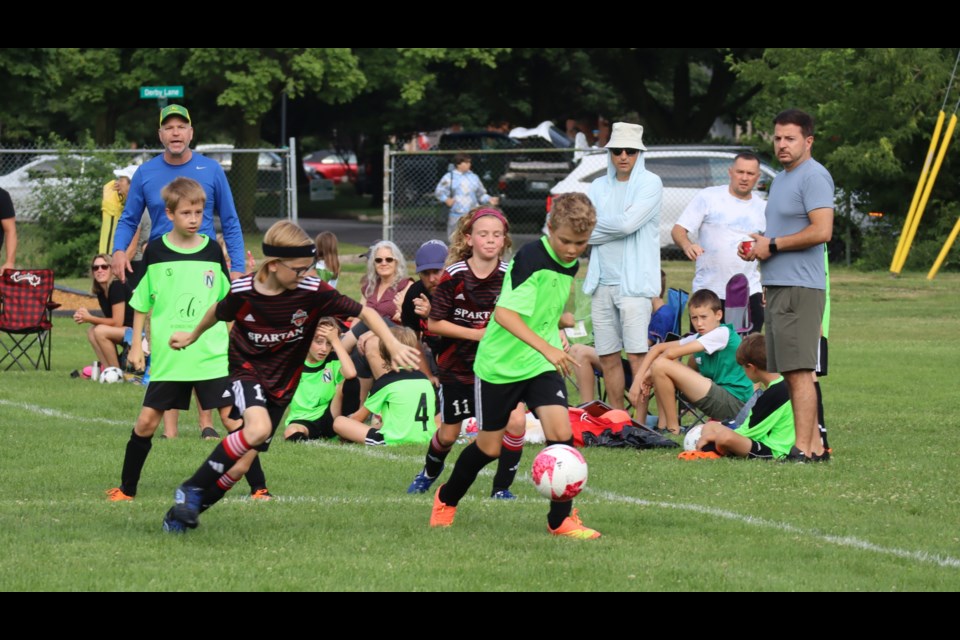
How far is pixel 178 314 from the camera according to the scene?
346 inches

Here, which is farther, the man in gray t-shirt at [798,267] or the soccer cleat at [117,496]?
the man in gray t-shirt at [798,267]

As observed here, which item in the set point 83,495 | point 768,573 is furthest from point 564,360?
point 83,495

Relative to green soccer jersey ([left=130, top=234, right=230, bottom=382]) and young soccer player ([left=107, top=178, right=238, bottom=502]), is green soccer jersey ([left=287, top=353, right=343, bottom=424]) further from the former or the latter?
green soccer jersey ([left=130, top=234, right=230, bottom=382])

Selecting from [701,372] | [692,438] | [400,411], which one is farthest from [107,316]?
[692,438]

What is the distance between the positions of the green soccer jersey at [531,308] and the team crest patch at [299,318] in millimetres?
952

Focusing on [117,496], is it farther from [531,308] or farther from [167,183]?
[531,308]

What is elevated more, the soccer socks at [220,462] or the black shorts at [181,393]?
the black shorts at [181,393]

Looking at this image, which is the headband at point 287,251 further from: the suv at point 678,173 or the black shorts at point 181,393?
the suv at point 678,173

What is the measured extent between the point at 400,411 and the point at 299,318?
3.70m

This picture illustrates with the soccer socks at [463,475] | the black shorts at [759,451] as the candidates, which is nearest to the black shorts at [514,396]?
the soccer socks at [463,475]

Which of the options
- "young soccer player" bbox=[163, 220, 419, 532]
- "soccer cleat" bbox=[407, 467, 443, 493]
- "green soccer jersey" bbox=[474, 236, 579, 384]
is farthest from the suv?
"young soccer player" bbox=[163, 220, 419, 532]

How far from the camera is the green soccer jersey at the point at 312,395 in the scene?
11414 mm

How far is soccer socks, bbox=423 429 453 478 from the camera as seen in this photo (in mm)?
8281

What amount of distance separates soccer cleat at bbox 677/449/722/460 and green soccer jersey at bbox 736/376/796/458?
26 cm
